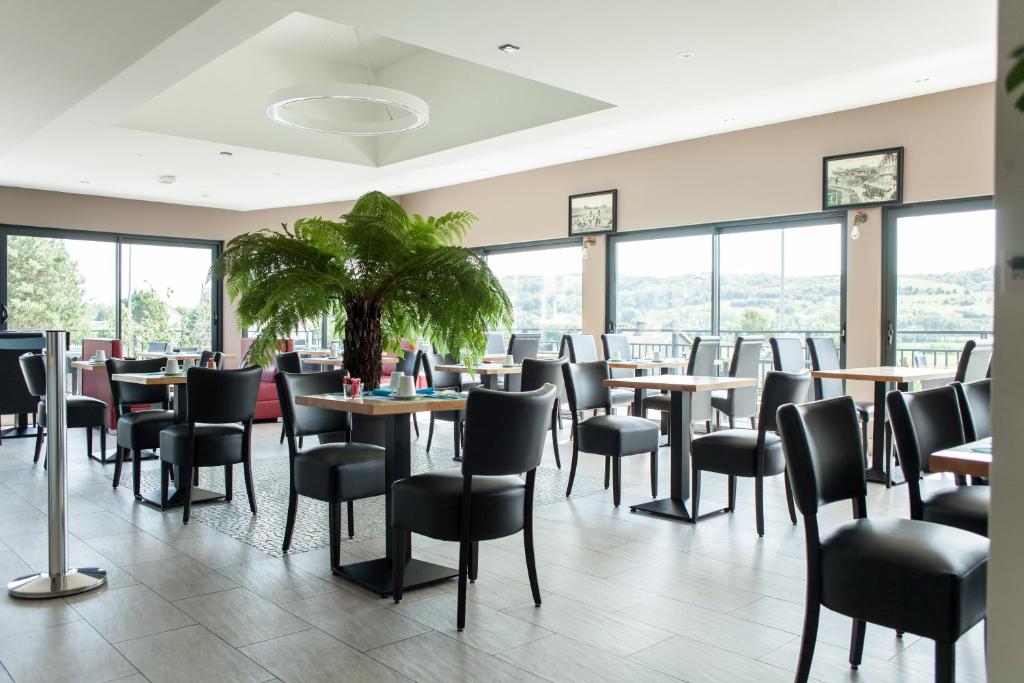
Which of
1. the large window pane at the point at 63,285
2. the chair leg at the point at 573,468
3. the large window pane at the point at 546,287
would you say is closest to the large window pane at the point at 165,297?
the large window pane at the point at 63,285

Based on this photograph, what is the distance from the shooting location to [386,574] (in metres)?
3.30

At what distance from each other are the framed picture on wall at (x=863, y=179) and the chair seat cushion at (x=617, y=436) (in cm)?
399

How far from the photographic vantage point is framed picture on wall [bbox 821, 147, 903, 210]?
718 centimetres

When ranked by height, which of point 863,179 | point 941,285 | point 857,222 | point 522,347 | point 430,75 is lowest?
Answer: point 522,347

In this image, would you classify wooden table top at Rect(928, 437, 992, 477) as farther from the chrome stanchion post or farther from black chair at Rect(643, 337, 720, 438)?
black chair at Rect(643, 337, 720, 438)

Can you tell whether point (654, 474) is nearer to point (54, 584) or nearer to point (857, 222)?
point (54, 584)

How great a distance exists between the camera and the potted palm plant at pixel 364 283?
396 centimetres

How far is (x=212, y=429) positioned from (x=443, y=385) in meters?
3.06

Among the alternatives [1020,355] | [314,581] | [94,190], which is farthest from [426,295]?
[94,190]

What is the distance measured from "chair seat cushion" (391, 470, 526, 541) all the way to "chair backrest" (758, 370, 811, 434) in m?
1.62

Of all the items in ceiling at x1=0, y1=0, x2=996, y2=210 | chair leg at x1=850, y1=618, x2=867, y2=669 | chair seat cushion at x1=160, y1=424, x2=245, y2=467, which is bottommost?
chair leg at x1=850, y1=618, x2=867, y2=669

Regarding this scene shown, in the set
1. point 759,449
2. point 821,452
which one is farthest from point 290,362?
point 821,452

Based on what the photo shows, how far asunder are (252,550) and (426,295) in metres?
1.53


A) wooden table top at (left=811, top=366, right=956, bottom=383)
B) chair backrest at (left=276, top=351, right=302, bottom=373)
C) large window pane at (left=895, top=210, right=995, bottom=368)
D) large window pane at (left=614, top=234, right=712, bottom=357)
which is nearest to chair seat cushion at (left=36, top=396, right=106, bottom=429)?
chair backrest at (left=276, top=351, right=302, bottom=373)
